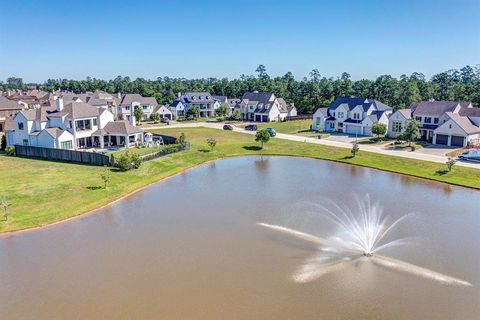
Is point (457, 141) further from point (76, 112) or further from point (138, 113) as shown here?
point (138, 113)

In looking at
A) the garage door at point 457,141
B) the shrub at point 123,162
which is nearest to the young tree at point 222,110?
the garage door at point 457,141

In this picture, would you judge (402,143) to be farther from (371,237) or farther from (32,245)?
(32,245)

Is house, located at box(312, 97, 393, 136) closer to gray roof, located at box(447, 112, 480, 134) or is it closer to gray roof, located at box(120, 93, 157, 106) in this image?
gray roof, located at box(447, 112, 480, 134)

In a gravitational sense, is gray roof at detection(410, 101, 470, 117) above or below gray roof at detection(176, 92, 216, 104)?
below

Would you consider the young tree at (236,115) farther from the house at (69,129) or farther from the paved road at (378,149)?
the house at (69,129)

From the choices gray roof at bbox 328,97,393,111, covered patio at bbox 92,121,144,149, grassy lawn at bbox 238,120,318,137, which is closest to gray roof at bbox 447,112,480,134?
gray roof at bbox 328,97,393,111
